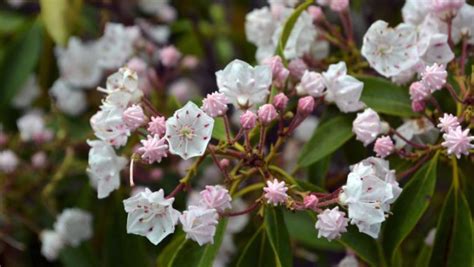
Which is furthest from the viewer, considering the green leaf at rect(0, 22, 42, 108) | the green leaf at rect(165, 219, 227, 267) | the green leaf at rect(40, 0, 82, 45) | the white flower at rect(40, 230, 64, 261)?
the green leaf at rect(0, 22, 42, 108)

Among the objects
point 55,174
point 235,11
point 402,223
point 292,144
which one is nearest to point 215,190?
point 402,223

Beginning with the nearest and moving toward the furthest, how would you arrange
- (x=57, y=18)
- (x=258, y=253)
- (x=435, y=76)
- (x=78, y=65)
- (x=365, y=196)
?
(x=365, y=196), (x=435, y=76), (x=258, y=253), (x=57, y=18), (x=78, y=65)

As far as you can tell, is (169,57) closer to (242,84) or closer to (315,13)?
(315,13)

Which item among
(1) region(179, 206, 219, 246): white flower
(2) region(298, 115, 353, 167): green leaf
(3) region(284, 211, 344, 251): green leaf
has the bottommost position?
(3) region(284, 211, 344, 251): green leaf

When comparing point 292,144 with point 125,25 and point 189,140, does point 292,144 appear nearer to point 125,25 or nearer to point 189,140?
point 125,25

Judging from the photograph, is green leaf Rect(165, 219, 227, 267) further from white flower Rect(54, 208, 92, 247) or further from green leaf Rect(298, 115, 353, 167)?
white flower Rect(54, 208, 92, 247)

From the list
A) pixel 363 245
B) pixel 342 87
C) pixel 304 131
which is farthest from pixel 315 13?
pixel 304 131

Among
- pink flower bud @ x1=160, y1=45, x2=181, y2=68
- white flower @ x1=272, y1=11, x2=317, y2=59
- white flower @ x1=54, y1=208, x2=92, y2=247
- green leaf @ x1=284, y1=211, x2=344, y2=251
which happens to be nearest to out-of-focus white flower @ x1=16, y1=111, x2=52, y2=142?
white flower @ x1=54, y1=208, x2=92, y2=247

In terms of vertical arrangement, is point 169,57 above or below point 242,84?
below
